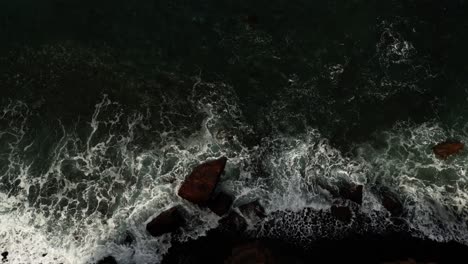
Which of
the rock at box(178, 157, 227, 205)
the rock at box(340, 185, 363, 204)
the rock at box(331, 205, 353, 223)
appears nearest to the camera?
the rock at box(178, 157, 227, 205)

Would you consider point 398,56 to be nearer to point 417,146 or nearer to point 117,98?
point 417,146

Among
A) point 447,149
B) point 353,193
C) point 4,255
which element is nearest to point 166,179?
point 4,255

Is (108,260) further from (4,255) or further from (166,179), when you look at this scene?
(4,255)

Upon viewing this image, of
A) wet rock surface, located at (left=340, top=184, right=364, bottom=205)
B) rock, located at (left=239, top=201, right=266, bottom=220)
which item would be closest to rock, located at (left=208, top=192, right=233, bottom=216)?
rock, located at (left=239, top=201, right=266, bottom=220)

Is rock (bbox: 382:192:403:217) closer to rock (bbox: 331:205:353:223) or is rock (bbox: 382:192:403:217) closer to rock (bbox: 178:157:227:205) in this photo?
rock (bbox: 331:205:353:223)

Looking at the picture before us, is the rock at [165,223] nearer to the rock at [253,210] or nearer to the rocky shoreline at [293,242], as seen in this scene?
the rocky shoreline at [293,242]

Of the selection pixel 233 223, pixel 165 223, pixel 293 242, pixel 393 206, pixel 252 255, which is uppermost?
pixel 393 206

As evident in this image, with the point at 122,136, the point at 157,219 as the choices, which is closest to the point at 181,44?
the point at 122,136
